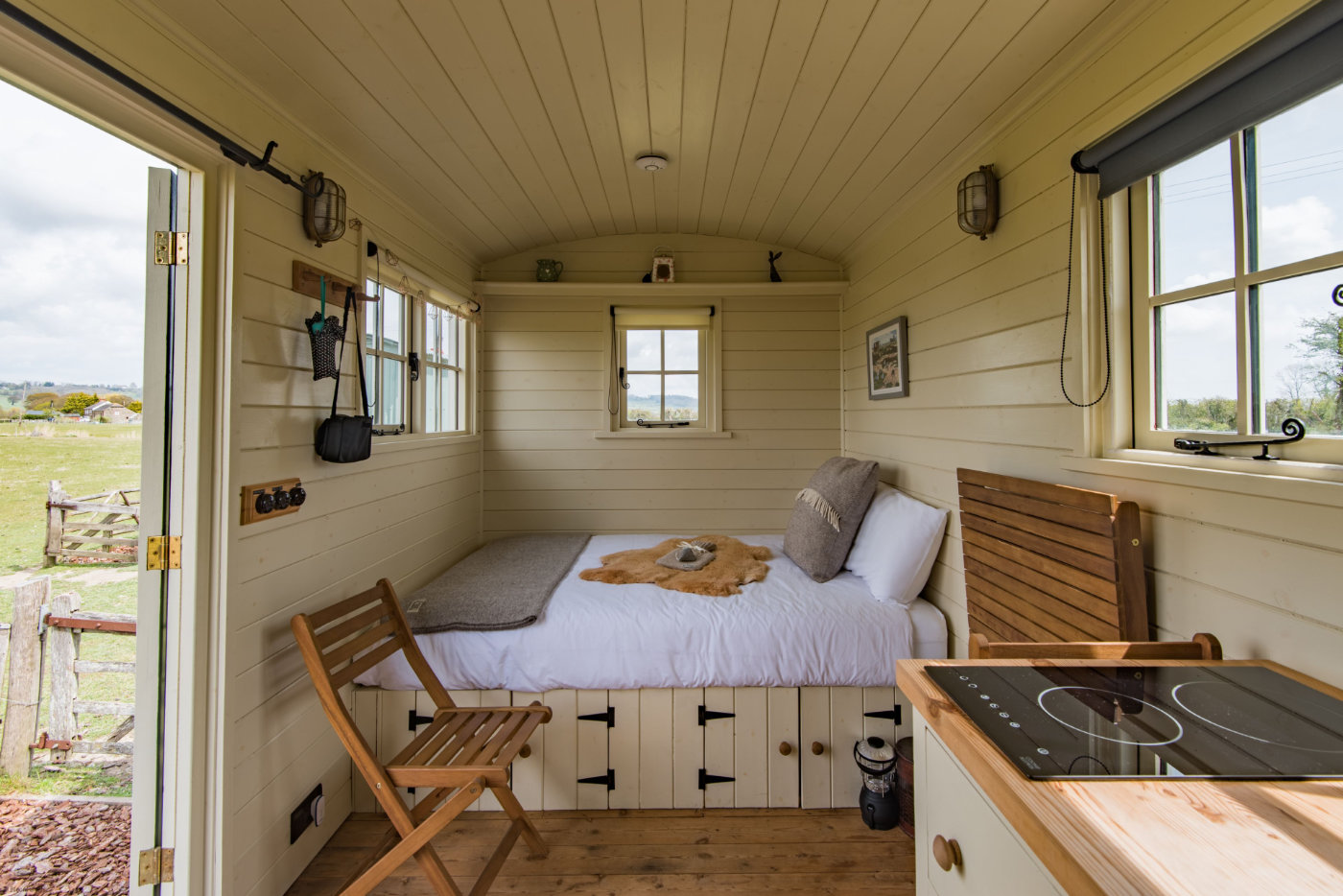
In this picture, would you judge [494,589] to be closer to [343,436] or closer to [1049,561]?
[343,436]

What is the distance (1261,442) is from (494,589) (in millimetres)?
2362

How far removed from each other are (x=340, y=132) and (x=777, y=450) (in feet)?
8.84

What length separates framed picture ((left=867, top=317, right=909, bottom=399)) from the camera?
263 cm

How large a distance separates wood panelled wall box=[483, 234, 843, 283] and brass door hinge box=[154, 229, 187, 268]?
2.19m

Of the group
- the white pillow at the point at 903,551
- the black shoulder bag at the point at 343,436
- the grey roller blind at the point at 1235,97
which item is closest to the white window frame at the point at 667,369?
the white pillow at the point at 903,551

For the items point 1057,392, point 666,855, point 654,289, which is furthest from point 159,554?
point 654,289

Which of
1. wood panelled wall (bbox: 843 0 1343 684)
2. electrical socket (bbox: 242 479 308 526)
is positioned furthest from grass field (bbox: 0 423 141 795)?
wood panelled wall (bbox: 843 0 1343 684)

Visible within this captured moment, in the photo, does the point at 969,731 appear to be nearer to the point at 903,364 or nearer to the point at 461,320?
the point at 903,364

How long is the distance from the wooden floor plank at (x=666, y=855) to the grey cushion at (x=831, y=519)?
94cm

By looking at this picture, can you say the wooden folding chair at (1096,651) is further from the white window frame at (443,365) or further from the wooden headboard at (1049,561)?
the white window frame at (443,365)

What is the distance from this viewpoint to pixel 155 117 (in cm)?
133

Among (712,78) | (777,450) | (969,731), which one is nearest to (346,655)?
(969,731)

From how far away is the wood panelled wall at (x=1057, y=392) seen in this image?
104 centimetres

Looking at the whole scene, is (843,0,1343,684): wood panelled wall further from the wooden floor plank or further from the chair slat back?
the chair slat back
